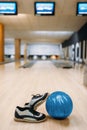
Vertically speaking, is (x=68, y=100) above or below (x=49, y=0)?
below

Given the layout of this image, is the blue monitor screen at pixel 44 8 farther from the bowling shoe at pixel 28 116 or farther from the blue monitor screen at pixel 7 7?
the bowling shoe at pixel 28 116

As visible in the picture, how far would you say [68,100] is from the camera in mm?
2635

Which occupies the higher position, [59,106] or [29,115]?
[59,106]

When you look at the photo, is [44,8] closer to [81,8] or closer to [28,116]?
[81,8]

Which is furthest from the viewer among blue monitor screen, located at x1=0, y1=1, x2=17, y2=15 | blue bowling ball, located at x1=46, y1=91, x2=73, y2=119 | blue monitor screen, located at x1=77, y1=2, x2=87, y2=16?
blue monitor screen, located at x1=0, y1=1, x2=17, y2=15

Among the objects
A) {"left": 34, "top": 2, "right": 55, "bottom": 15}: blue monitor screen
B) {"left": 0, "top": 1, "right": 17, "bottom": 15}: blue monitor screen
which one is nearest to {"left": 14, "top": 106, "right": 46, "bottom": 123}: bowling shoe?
{"left": 34, "top": 2, "right": 55, "bottom": 15}: blue monitor screen

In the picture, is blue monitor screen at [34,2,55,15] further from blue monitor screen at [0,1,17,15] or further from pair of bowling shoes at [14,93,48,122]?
pair of bowling shoes at [14,93,48,122]

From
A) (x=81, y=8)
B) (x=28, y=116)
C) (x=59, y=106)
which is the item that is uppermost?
(x=81, y=8)

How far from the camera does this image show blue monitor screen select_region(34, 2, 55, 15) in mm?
9070

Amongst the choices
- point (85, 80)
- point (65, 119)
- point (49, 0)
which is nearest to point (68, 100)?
point (65, 119)

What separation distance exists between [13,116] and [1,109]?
37 centimetres

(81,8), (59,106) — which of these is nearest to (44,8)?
(81,8)

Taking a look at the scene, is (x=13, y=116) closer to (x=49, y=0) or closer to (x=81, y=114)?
(x=81, y=114)

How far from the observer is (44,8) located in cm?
916
